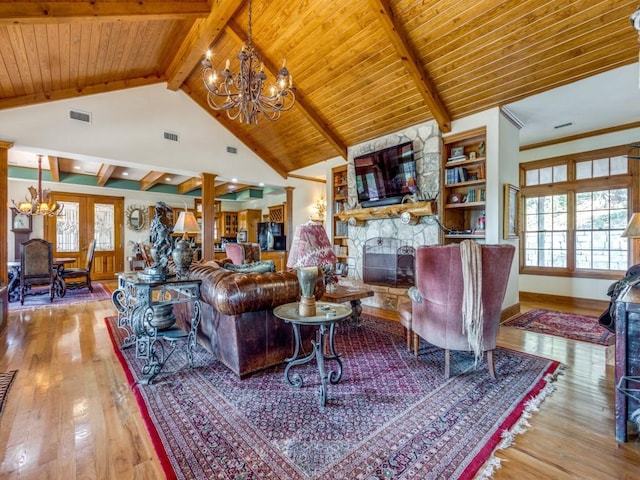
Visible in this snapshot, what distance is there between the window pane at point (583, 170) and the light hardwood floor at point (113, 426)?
3620 mm

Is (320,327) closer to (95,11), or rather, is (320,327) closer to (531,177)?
(95,11)

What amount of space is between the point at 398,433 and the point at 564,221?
5754 millimetres

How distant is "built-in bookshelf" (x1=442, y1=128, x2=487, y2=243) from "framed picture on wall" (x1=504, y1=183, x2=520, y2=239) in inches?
11.5

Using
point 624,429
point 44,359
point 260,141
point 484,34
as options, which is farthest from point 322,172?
point 624,429

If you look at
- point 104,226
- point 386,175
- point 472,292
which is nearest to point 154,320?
point 472,292

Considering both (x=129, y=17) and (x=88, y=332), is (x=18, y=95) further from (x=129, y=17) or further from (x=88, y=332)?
(x=88, y=332)

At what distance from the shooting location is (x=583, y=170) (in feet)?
17.6

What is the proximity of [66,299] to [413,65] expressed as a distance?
23.4 ft

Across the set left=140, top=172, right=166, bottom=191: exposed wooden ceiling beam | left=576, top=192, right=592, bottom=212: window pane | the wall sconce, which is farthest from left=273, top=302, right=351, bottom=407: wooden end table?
left=140, top=172, right=166, bottom=191: exposed wooden ceiling beam

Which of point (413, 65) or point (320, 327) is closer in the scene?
point (320, 327)

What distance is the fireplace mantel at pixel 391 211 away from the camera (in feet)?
15.3

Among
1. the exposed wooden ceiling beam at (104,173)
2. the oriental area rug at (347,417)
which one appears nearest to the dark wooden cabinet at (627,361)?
the oriental area rug at (347,417)

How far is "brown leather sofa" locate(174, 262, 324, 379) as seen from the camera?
2375mm

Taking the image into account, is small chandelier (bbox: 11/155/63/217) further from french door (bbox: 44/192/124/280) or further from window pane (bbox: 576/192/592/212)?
window pane (bbox: 576/192/592/212)
